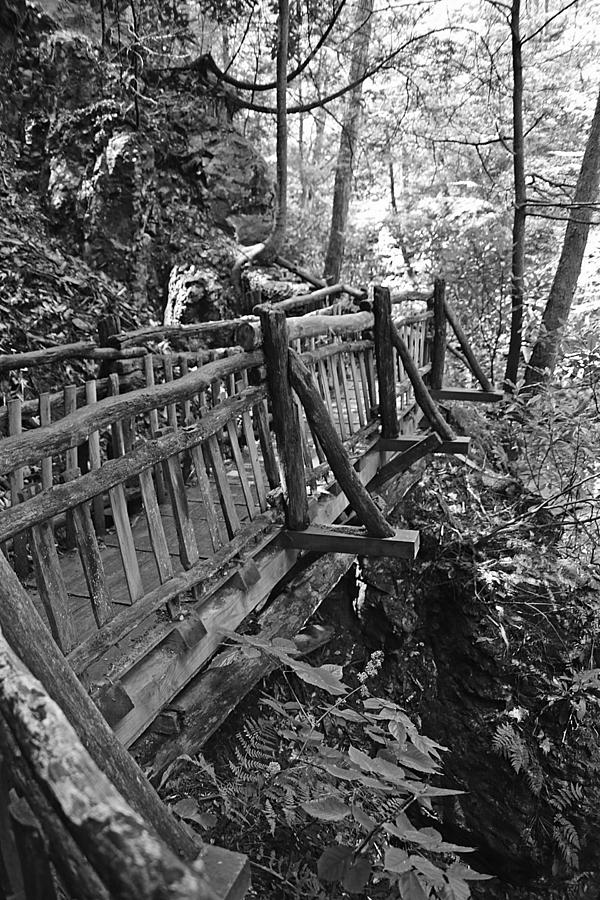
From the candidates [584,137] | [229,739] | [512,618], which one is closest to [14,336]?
[229,739]

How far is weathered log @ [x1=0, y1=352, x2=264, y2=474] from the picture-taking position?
2361 millimetres

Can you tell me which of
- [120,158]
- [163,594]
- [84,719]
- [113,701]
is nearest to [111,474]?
[163,594]

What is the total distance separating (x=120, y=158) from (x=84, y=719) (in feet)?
36.3

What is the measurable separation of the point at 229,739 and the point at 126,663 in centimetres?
242

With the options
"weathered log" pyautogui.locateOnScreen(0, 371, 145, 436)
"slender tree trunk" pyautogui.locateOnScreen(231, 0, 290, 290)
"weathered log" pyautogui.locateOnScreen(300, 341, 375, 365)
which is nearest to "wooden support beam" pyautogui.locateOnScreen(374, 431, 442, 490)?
"weathered log" pyautogui.locateOnScreen(300, 341, 375, 365)

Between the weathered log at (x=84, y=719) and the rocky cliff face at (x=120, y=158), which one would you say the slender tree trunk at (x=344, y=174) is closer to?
the rocky cliff face at (x=120, y=158)

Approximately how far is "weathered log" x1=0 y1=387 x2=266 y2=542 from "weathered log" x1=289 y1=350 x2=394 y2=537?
50 cm

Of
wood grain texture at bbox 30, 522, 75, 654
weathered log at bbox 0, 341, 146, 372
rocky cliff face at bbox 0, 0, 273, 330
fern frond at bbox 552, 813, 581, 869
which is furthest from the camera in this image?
rocky cliff face at bbox 0, 0, 273, 330

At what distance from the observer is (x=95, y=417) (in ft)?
8.93

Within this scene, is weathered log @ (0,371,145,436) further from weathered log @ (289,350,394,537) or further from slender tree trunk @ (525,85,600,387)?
slender tree trunk @ (525,85,600,387)

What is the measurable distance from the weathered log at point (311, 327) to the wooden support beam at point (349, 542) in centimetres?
129

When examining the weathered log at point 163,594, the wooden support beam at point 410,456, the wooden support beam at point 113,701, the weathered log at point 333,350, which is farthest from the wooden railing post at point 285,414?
the wooden support beam at point 410,456

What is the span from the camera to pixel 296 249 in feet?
47.3

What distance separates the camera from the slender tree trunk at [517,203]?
367 inches
